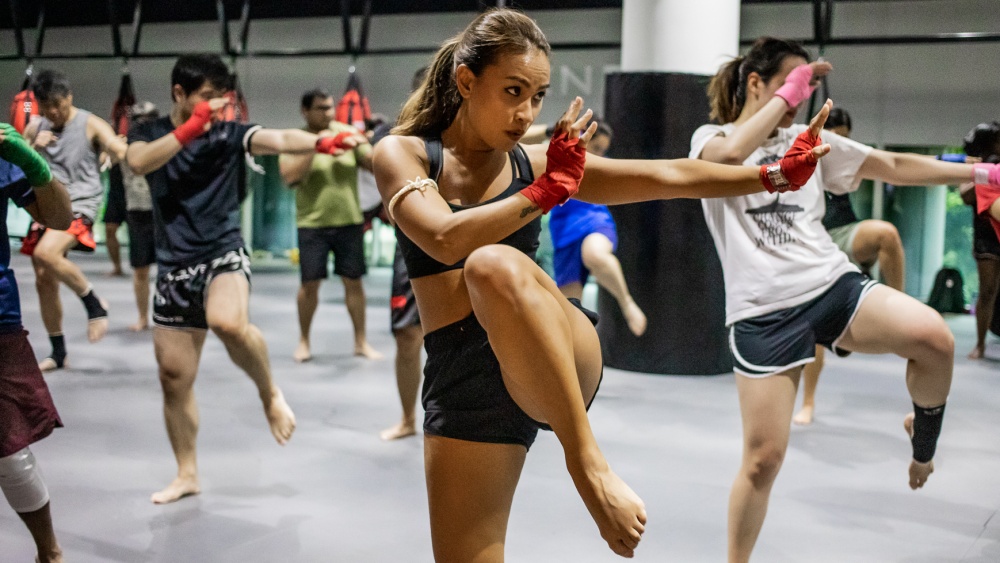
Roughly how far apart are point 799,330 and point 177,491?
2.25m

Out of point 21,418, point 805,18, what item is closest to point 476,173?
point 21,418

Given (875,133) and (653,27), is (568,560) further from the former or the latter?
(875,133)

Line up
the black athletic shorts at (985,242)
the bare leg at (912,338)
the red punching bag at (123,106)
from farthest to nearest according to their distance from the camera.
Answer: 1. the red punching bag at (123,106)
2. the black athletic shorts at (985,242)
3. the bare leg at (912,338)

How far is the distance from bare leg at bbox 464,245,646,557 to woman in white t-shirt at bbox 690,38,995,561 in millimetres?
959

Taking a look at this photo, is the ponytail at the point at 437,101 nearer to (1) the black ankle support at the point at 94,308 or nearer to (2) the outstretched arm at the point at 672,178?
(2) the outstretched arm at the point at 672,178

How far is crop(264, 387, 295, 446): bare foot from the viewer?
134 inches

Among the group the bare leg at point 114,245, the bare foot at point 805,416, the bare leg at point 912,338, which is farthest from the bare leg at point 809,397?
the bare leg at point 114,245

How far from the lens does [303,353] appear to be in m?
6.24

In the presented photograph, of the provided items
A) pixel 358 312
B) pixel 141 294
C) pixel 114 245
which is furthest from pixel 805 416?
pixel 114 245

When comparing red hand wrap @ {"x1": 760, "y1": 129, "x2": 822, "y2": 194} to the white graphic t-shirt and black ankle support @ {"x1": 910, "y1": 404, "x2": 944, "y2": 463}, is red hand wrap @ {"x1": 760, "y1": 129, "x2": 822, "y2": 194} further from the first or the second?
black ankle support @ {"x1": 910, "y1": 404, "x2": 944, "y2": 463}

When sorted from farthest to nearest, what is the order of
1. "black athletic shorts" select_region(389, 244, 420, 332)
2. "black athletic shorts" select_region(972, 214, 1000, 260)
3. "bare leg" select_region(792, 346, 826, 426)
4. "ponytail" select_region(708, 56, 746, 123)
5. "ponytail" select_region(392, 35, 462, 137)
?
"black athletic shorts" select_region(972, 214, 1000, 260), "bare leg" select_region(792, 346, 826, 426), "black athletic shorts" select_region(389, 244, 420, 332), "ponytail" select_region(708, 56, 746, 123), "ponytail" select_region(392, 35, 462, 137)

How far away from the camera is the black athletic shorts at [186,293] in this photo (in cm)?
346

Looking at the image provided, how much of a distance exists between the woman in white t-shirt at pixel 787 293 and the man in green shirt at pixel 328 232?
3790mm

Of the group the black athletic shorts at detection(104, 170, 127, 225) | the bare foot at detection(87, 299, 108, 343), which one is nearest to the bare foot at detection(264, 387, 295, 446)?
the bare foot at detection(87, 299, 108, 343)
